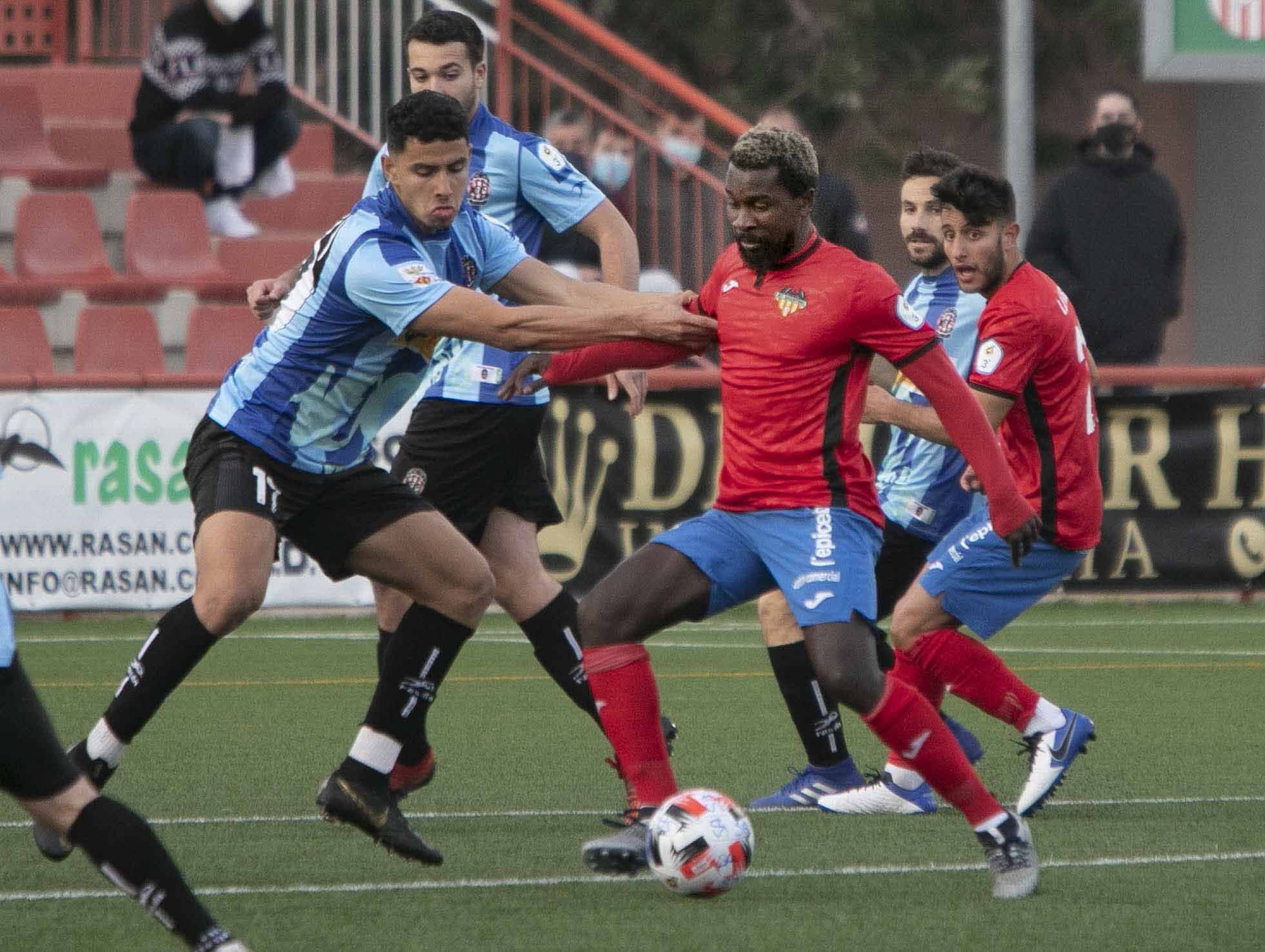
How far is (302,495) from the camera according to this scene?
5.95m

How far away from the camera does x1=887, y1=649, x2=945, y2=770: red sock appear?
661 cm

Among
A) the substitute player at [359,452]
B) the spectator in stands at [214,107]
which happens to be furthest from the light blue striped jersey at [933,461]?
the spectator in stands at [214,107]

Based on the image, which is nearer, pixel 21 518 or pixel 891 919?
pixel 891 919

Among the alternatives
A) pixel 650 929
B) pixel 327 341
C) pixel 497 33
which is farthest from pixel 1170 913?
pixel 497 33

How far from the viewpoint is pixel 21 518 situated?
11.3m

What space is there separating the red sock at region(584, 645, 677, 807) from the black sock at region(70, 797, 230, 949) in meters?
1.65

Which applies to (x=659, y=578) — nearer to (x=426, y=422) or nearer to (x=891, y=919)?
(x=891, y=919)

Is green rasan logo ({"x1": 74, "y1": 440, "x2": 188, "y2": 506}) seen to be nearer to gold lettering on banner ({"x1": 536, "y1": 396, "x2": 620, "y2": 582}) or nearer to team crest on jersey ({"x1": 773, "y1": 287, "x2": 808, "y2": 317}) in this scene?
gold lettering on banner ({"x1": 536, "y1": 396, "x2": 620, "y2": 582})

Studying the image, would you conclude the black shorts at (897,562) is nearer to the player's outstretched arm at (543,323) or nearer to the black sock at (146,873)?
the player's outstretched arm at (543,323)

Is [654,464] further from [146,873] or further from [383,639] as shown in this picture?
[146,873]

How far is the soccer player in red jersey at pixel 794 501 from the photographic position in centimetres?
536

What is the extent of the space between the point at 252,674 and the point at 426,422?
10.7 feet

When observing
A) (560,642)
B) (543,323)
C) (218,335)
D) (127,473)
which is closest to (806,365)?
(543,323)

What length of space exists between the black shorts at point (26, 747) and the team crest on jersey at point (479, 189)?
3123 mm
